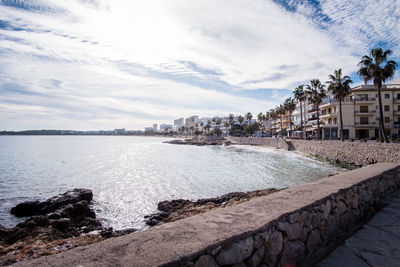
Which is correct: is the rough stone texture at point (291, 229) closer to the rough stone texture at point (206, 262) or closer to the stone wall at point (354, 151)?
the rough stone texture at point (206, 262)

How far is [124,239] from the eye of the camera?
2664mm

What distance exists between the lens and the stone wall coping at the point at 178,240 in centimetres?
219

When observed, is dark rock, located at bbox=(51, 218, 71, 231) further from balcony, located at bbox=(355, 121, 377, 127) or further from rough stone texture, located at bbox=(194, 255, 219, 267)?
balcony, located at bbox=(355, 121, 377, 127)

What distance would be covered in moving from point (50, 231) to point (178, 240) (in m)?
9.25

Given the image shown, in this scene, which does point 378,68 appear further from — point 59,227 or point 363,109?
point 59,227

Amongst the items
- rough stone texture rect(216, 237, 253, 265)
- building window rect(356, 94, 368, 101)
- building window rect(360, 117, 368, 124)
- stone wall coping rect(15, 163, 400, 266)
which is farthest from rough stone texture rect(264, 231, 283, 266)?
building window rect(360, 117, 368, 124)

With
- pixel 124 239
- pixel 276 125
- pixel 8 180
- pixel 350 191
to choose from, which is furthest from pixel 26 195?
pixel 276 125

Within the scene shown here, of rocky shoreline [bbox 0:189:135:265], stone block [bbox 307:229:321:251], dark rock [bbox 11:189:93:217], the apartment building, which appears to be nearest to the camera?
stone block [bbox 307:229:321:251]

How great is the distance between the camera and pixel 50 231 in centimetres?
929

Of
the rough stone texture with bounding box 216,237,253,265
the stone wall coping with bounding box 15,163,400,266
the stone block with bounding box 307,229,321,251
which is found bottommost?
the stone block with bounding box 307,229,321,251

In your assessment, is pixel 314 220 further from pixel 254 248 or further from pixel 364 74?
pixel 364 74

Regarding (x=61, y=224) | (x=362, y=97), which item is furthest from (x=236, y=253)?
(x=362, y=97)

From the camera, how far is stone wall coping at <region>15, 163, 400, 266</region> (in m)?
2.19

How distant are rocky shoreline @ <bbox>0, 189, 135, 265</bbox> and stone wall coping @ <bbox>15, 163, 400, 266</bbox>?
5.60m
